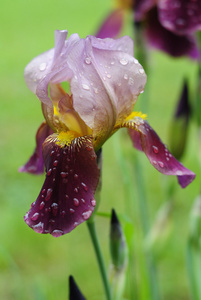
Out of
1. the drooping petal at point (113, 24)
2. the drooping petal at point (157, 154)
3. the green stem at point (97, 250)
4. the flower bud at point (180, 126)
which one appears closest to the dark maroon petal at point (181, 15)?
the flower bud at point (180, 126)

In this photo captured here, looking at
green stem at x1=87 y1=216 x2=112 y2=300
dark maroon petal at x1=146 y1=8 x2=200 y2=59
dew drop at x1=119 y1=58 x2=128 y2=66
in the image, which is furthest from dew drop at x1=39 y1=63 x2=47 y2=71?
dark maroon petal at x1=146 y1=8 x2=200 y2=59

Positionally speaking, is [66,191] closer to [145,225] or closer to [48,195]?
[48,195]

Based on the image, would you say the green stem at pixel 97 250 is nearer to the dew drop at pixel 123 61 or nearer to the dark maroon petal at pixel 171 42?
the dew drop at pixel 123 61

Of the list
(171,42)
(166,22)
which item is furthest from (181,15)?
(171,42)

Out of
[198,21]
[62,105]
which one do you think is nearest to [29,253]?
[198,21]

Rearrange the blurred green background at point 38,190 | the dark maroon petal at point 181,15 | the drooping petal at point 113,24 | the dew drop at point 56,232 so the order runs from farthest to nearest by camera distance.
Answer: the blurred green background at point 38,190
the drooping petal at point 113,24
the dark maroon petal at point 181,15
the dew drop at point 56,232
